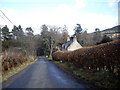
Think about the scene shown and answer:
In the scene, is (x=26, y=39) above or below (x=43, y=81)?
above

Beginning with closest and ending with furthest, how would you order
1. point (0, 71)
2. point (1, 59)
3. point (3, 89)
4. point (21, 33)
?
1. point (3, 89)
2. point (0, 71)
3. point (1, 59)
4. point (21, 33)

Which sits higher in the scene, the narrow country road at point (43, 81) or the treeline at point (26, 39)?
the treeline at point (26, 39)

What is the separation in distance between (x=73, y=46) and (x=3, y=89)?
5271 cm

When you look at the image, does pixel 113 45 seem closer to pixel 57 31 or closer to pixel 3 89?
pixel 3 89

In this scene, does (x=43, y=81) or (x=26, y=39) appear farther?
(x=26, y=39)

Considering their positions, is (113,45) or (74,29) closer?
(113,45)

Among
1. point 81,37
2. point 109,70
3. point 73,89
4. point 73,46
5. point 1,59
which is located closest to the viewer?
point 73,89

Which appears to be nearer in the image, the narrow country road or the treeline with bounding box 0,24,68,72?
the narrow country road

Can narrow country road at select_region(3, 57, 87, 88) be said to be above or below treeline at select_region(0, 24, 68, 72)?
below

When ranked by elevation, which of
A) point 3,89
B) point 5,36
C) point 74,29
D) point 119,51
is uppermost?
point 74,29

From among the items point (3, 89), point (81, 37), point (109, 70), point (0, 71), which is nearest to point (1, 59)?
point (0, 71)

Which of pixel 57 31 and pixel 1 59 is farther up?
pixel 57 31

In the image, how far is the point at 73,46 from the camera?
5944 cm

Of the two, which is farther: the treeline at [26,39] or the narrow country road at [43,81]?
the treeline at [26,39]
